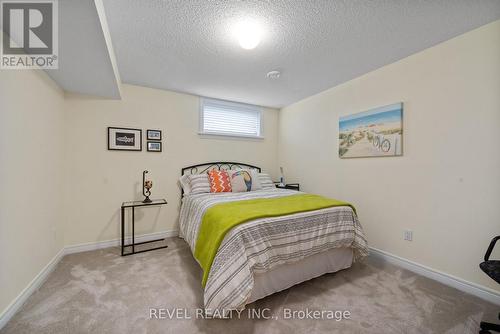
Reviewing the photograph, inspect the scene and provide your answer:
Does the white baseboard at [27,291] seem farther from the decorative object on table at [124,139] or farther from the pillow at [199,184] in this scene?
the pillow at [199,184]

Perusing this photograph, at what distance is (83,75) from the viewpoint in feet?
6.83

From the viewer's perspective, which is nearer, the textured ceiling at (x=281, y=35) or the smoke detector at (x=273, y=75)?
the textured ceiling at (x=281, y=35)

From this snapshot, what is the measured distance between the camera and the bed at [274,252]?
1.42 meters

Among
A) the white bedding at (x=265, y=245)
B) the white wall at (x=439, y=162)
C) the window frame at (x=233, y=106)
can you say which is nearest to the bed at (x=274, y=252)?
the white bedding at (x=265, y=245)

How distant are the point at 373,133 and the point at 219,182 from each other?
220 centimetres

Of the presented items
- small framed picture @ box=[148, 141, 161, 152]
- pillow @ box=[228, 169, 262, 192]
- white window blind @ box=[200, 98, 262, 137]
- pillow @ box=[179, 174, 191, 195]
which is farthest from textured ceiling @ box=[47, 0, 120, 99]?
pillow @ box=[228, 169, 262, 192]

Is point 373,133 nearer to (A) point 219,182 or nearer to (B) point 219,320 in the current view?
(A) point 219,182

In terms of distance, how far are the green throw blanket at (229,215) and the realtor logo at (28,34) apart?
1775 millimetres

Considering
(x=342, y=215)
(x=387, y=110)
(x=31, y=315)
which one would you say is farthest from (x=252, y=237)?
(x=387, y=110)

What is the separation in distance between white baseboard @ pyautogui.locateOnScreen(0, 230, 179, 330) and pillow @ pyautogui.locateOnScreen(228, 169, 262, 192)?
1.26 m

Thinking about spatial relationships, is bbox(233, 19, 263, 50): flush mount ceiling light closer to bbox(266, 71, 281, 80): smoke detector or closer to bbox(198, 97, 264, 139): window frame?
bbox(266, 71, 281, 80): smoke detector

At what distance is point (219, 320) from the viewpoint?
149 centimetres

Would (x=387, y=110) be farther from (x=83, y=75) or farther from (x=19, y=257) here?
(x=19, y=257)

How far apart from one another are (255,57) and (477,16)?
1896 mm
